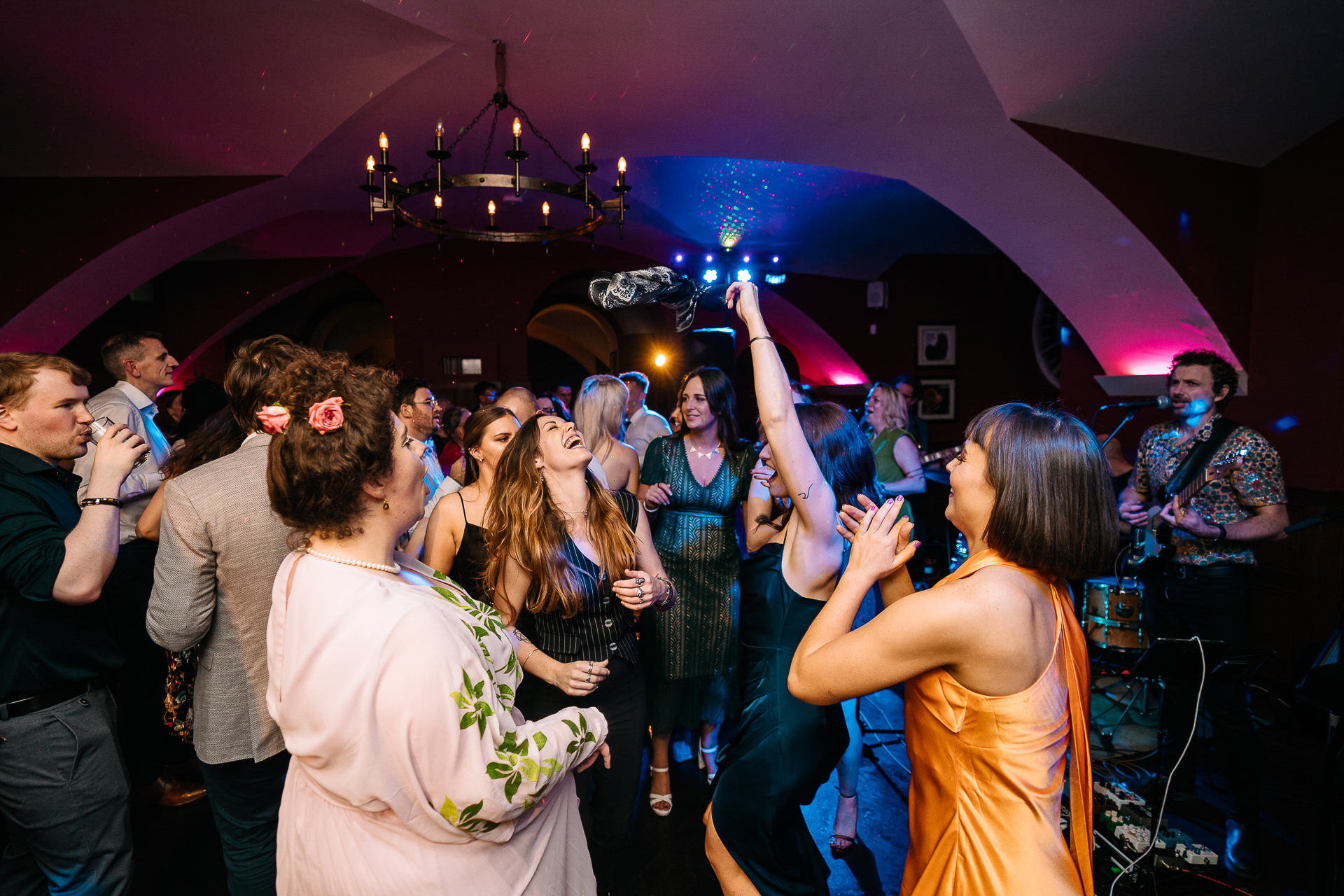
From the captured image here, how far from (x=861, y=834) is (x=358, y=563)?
2.33 metres

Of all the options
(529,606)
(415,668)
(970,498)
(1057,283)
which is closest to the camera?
(415,668)

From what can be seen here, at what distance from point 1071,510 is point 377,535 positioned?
1.20 metres

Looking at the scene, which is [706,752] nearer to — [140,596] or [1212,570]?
[1212,570]

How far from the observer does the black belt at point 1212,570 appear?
2.74 meters

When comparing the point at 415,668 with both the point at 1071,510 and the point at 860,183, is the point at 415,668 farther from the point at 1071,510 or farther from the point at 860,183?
→ the point at 860,183

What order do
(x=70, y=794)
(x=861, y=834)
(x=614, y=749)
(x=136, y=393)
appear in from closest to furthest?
1. (x=70, y=794)
2. (x=614, y=749)
3. (x=861, y=834)
4. (x=136, y=393)

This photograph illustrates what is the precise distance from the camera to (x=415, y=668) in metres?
1.03

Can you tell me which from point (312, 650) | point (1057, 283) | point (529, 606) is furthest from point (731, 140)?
point (312, 650)

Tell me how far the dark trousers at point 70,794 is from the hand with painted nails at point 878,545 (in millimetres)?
1809

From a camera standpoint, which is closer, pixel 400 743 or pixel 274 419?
pixel 400 743

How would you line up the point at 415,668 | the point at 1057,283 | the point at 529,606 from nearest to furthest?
the point at 415,668
the point at 529,606
the point at 1057,283

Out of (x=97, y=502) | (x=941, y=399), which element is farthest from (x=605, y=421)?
(x=941, y=399)

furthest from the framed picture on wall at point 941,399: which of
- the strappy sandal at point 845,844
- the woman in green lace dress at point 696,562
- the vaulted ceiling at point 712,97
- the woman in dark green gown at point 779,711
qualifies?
the woman in dark green gown at point 779,711

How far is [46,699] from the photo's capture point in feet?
5.29
